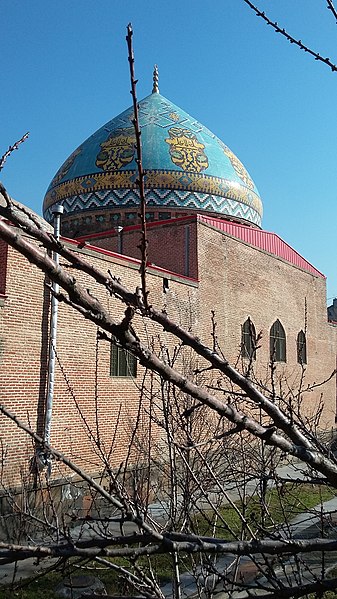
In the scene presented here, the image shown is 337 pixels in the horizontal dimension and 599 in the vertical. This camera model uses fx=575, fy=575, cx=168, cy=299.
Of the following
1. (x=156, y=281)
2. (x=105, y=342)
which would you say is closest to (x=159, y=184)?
(x=156, y=281)

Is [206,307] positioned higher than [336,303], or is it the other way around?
[336,303]

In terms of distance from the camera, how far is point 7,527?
24.9ft

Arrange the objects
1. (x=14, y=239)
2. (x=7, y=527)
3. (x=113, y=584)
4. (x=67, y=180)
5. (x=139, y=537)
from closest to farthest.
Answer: (x=14, y=239) < (x=139, y=537) < (x=113, y=584) < (x=7, y=527) < (x=67, y=180)

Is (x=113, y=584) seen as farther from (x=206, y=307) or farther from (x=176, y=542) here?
(x=206, y=307)

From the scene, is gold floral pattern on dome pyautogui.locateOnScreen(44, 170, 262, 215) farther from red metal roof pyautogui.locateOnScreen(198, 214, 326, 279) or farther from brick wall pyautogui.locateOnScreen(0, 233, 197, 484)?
brick wall pyautogui.locateOnScreen(0, 233, 197, 484)

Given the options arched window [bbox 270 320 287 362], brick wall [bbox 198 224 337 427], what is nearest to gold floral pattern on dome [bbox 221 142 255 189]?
brick wall [bbox 198 224 337 427]

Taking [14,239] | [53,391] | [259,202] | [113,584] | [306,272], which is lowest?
[113,584]

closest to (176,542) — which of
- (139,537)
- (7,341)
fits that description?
(139,537)

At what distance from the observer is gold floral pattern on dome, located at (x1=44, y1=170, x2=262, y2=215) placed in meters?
16.6

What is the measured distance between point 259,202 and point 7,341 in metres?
13.1

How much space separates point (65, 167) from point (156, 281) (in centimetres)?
874

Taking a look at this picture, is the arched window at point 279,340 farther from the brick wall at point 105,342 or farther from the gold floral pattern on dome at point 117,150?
the gold floral pattern on dome at point 117,150

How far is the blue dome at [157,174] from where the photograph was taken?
16.5 meters

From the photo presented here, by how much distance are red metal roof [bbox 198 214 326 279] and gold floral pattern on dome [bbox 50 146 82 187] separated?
5.61 metres
